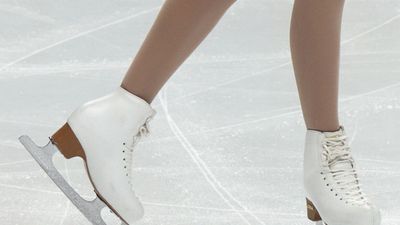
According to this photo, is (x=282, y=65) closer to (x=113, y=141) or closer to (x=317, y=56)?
(x=317, y=56)

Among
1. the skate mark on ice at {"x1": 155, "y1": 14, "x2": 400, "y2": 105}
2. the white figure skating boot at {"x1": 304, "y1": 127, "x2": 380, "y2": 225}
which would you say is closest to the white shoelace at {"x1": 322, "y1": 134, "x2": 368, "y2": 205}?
the white figure skating boot at {"x1": 304, "y1": 127, "x2": 380, "y2": 225}

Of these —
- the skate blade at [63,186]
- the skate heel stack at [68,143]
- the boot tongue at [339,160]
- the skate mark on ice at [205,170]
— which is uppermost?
the boot tongue at [339,160]

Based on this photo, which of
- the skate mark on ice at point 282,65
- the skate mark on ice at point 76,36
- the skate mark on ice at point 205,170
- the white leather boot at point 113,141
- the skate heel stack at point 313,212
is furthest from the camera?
the skate mark on ice at point 76,36

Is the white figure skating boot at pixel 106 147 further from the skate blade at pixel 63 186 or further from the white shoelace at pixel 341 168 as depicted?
the white shoelace at pixel 341 168

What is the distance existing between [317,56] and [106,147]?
0.41 meters

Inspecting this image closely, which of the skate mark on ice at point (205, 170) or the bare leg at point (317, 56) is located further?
the skate mark on ice at point (205, 170)

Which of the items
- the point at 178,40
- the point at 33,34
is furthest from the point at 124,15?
the point at 178,40

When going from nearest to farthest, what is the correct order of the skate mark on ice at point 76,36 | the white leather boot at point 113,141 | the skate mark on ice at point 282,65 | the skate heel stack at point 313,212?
1. the white leather boot at point 113,141
2. the skate heel stack at point 313,212
3. the skate mark on ice at point 282,65
4. the skate mark on ice at point 76,36

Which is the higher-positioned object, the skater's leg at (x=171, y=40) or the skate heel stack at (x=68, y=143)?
the skater's leg at (x=171, y=40)

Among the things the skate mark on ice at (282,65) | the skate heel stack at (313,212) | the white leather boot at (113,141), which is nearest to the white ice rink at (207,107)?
the skate mark on ice at (282,65)

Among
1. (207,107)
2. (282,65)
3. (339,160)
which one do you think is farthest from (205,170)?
(282,65)

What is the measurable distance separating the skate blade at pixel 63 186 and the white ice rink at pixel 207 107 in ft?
0.87

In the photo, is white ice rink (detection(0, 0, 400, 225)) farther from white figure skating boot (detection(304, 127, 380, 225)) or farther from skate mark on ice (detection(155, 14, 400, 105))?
white figure skating boot (detection(304, 127, 380, 225))

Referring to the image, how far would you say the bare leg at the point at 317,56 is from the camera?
5.50 ft
